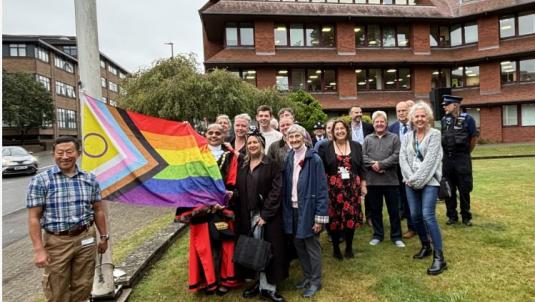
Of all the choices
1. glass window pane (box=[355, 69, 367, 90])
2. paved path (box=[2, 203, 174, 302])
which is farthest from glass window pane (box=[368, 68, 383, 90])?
paved path (box=[2, 203, 174, 302])

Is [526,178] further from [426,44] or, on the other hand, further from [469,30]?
[469,30]

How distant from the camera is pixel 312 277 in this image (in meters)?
4.10

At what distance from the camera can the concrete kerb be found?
434cm

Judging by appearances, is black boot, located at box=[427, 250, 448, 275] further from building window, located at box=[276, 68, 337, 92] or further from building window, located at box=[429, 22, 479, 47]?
building window, located at box=[429, 22, 479, 47]

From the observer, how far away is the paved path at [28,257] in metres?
4.72

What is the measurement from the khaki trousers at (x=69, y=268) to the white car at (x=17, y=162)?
59.9 feet

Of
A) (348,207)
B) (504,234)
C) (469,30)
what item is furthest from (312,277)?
(469,30)

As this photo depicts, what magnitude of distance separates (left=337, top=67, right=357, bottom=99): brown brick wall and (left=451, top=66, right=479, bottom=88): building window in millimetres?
9479

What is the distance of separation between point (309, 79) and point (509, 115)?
1707cm

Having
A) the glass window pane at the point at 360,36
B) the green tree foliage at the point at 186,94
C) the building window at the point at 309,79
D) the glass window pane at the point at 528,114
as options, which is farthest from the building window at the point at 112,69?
the glass window pane at the point at 528,114

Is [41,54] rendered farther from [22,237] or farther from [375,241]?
[375,241]

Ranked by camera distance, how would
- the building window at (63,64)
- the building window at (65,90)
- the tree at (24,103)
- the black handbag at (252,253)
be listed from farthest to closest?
the building window at (63,64) → the building window at (65,90) → the tree at (24,103) → the black handbag at (252,253)

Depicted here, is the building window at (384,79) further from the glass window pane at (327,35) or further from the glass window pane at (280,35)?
the glass window pane at (280,35)

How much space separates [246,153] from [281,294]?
1785 mm
